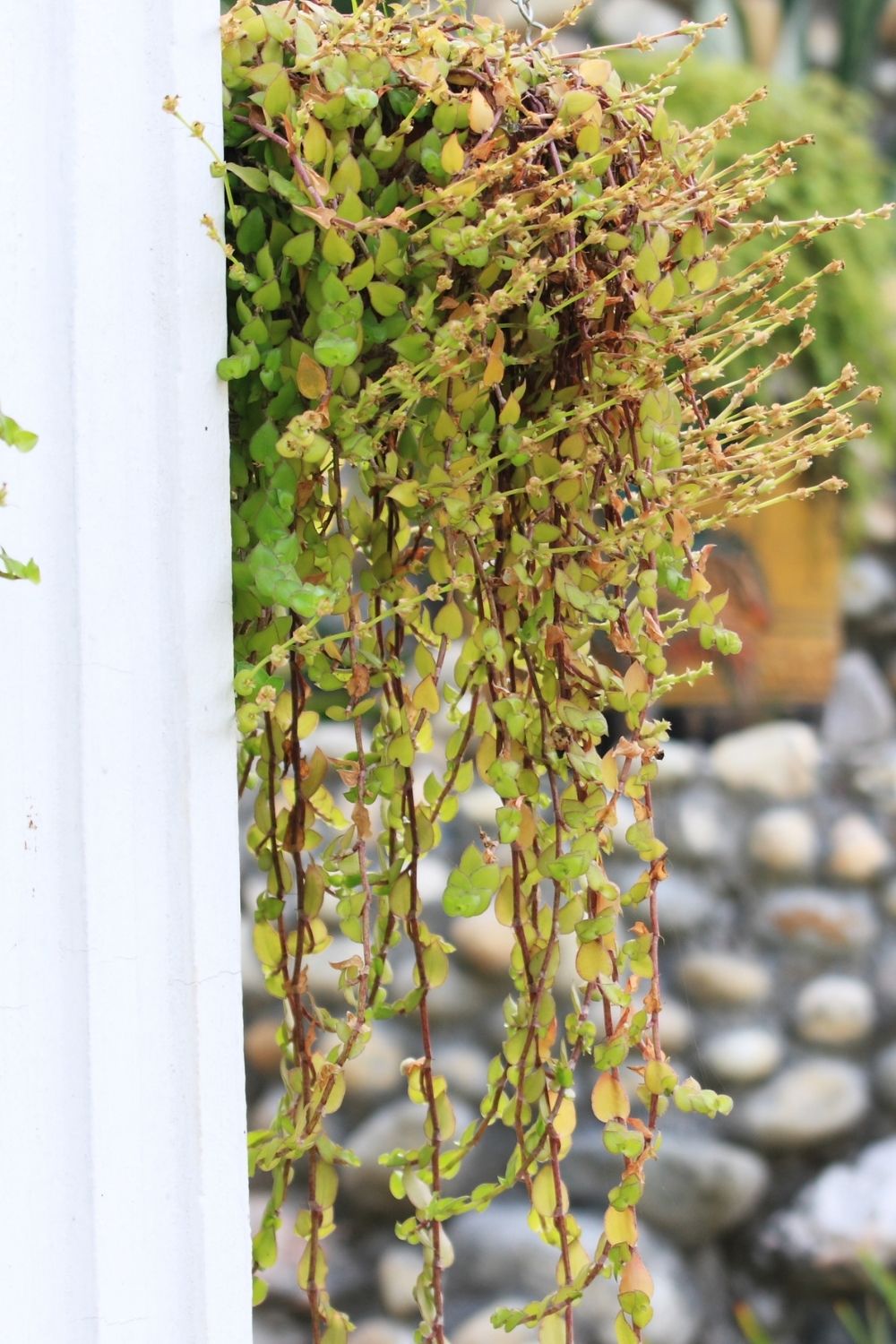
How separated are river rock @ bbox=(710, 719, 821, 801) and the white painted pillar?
147 cm

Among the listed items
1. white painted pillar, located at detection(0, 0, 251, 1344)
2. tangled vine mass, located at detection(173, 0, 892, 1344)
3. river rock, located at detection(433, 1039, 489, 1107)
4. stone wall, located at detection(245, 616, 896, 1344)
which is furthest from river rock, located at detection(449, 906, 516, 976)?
white painted pillar, located at detection(0, 0, 251, 1344)

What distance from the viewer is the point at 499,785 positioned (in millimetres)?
Result: 644

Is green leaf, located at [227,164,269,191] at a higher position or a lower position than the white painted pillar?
higher

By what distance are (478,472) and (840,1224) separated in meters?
1.58

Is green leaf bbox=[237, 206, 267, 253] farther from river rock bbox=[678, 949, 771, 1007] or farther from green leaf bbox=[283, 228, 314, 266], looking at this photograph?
river rock bbox=[678, 949, 771, 1007]

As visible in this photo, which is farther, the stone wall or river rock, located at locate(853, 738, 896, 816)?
river rock, located at locate(853, 738, 896, 816)

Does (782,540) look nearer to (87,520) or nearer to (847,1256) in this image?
(847,1256)

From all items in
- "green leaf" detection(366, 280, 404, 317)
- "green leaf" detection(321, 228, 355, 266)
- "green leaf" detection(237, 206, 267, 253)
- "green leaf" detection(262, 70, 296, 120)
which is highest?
"green leaf" detection(262, 70, 296, 120)

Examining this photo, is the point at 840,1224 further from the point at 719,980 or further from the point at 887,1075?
the point at 719,980

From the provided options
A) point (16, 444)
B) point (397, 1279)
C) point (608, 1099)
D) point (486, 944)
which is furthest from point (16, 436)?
point (397, 1279)

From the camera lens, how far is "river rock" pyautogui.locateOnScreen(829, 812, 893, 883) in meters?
1.99

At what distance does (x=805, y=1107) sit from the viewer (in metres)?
1.89

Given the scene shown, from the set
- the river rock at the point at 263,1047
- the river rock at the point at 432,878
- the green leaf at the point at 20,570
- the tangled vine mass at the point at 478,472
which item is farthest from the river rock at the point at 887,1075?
the green leaf at the point at 20,570

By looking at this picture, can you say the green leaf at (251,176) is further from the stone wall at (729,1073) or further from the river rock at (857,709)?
the river rock at (857,709)
